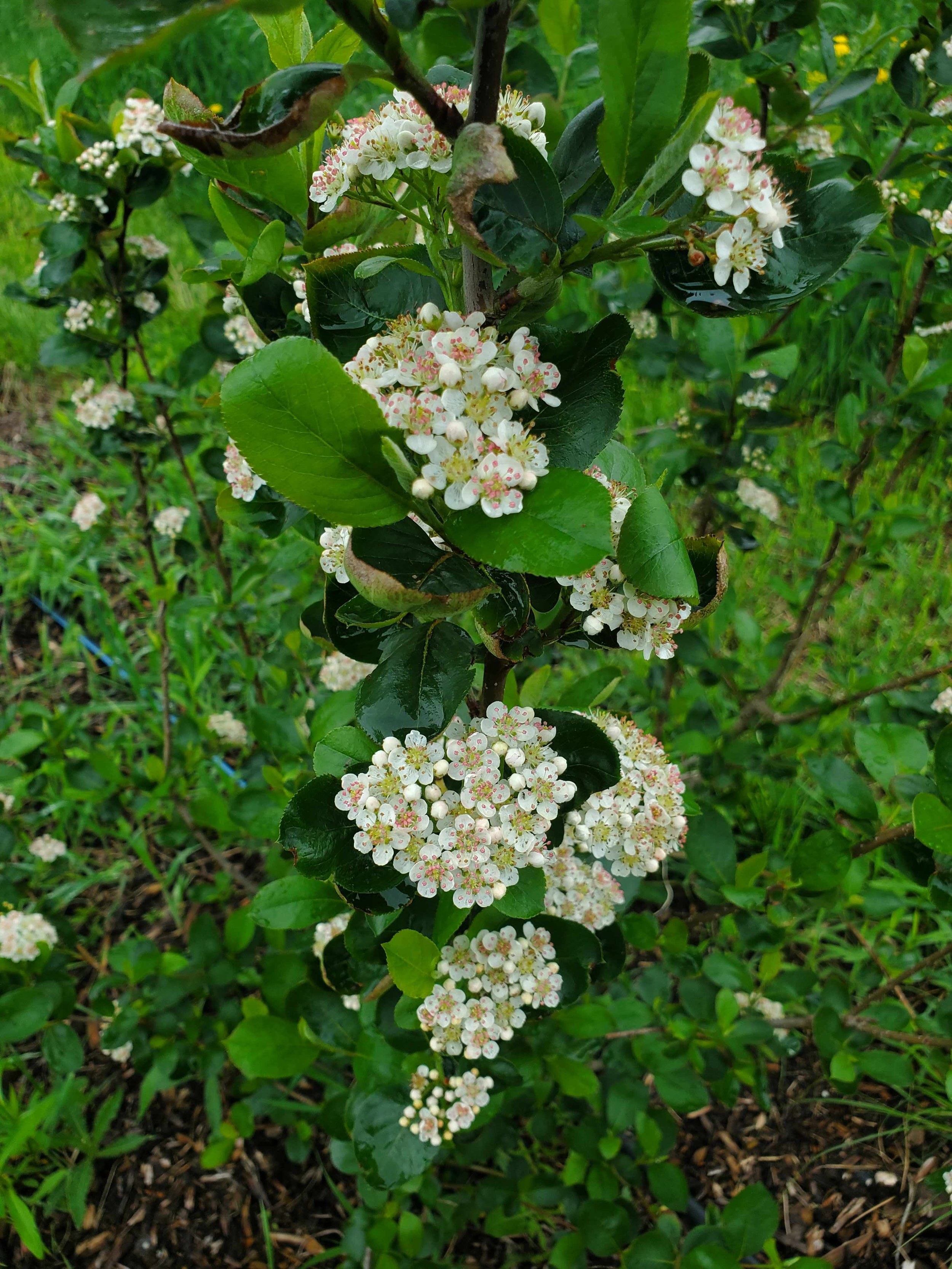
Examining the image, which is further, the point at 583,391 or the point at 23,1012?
the point at 23,1012

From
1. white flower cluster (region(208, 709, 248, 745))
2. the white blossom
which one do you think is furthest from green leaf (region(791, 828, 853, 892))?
the white blossom

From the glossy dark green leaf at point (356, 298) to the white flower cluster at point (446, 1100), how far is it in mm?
898

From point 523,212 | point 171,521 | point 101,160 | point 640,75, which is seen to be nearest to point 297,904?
point 523,212

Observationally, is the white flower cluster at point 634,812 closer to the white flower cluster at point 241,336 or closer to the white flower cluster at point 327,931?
the white flower cluster at point 327,931

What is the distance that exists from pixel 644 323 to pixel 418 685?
1523 mm

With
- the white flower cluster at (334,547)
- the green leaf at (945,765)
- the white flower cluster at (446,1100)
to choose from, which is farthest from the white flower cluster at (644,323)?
the white flower cluster at (446,1100)

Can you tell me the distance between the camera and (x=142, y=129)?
1.51 meters

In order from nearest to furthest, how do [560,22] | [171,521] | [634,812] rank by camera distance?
[634,812] → [560,22] → [171,521]

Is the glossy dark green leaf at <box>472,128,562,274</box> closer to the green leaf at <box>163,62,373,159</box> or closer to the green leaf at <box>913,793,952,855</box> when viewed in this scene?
the green leaf at <box>163,62,373,159</box>

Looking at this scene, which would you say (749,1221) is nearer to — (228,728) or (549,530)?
(549,530)

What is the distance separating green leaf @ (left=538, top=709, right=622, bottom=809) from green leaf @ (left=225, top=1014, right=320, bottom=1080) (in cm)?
71

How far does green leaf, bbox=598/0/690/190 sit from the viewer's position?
1.87 feet

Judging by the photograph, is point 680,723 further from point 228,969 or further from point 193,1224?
point 193,1224

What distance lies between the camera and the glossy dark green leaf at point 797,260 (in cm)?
67
